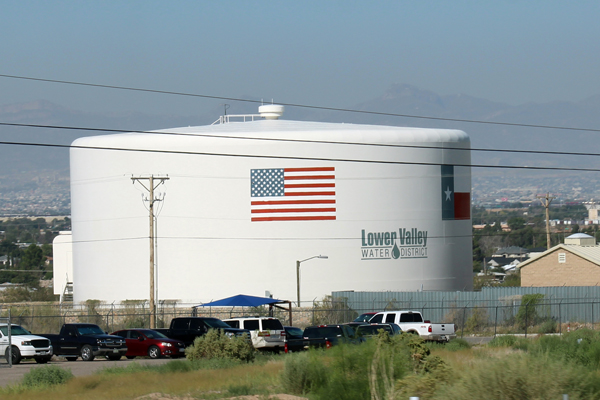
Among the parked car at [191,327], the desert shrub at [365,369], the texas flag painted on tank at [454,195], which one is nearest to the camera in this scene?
the desert shrub at [365,369]

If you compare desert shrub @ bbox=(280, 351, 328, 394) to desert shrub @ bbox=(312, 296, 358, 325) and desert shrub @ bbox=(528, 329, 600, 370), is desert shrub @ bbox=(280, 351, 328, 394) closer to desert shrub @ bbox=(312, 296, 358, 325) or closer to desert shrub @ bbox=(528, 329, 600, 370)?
desert shrub @ bbox=(528, 329, 600, 370)

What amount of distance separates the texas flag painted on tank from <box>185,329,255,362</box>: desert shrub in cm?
3085

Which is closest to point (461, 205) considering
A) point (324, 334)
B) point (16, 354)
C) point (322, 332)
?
point (322, 332)

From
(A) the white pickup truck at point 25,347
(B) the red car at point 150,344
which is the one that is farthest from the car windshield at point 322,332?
(A) the white pickup truck at point 25,347

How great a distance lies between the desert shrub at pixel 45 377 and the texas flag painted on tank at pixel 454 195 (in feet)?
124

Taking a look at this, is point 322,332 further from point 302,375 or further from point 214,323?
point 302,375

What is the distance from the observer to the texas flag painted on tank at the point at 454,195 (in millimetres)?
56688

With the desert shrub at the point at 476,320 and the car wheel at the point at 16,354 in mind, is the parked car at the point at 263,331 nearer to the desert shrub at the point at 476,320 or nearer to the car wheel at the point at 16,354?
the car wheel at the point at 16,354

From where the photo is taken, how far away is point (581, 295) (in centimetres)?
5038

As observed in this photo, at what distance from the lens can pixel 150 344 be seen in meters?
33.0

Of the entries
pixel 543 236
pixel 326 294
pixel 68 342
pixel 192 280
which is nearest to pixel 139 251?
pixel 192 280

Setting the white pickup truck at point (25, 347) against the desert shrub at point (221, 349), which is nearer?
the desert shrub at point (221, 349)

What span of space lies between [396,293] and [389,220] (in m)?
5.08

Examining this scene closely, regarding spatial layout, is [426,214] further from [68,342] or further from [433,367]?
[433,367]
